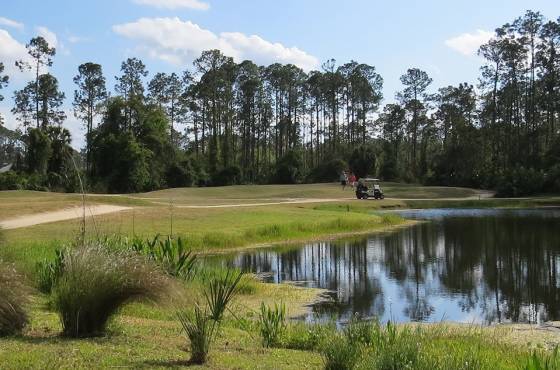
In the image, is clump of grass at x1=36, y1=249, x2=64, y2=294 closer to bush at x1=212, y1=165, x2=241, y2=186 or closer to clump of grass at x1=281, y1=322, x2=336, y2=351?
clump of grass at x1=281, y1=322, x2=336, y2=351

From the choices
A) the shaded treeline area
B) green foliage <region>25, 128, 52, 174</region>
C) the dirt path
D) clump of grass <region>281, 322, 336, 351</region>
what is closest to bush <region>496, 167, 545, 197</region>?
the shaded treeline area

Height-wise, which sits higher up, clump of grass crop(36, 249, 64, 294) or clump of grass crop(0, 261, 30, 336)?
clump of grass crop(0, 261, 30, 336)

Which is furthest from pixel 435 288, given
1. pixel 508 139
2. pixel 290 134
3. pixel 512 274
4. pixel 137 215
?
pixel 290 134

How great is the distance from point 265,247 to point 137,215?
764cm

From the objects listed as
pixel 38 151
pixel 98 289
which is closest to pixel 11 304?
pixel 98 289

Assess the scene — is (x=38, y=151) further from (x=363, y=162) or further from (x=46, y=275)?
(x=46, y=275)

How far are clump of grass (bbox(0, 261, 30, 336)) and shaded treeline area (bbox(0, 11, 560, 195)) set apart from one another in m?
46.4

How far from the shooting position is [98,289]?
287 inches

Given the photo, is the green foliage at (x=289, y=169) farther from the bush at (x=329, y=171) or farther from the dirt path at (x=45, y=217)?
the dirt path at (x=45, y=217)

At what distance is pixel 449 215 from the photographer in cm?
4447

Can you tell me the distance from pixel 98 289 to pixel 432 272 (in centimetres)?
1485

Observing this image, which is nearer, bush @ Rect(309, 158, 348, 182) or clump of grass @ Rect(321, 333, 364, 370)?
clump of grass @ Rect(321, 333, 364, 370)

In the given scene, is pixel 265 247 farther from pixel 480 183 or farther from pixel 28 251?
pixel 480 183

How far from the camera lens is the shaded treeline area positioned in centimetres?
6669
